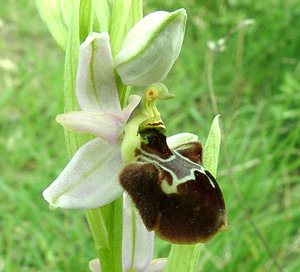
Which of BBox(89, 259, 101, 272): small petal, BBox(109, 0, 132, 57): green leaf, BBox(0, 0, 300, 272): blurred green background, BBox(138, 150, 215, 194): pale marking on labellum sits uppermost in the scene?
BBox(109, 0, 132, 57): green leaf

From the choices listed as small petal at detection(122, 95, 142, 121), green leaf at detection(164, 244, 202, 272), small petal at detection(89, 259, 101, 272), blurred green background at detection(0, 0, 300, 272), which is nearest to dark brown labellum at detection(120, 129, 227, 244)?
small petal at detection(122, 95, 142, 121)

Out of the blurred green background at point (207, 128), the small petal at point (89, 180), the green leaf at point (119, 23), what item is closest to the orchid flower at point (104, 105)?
the small petal at point (89, 180)

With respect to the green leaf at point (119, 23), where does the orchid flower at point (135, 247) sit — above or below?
below

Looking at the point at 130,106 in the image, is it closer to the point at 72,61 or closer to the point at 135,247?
the point at 72,61

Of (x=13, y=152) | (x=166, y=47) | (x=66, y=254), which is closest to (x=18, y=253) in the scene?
(x=66, y=254)

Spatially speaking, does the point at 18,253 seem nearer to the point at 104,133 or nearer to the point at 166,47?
the point at 104,133

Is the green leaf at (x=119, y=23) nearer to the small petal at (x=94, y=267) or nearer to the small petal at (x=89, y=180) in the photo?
the small petal at (x=89, y=180)

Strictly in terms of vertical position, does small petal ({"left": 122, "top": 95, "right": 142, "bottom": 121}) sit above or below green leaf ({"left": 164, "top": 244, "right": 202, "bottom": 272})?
above

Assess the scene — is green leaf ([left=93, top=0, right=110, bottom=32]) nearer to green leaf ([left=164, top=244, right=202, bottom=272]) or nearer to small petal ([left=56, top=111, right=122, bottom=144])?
small petal ([left=56, top=111, right=122, bottom=144])
